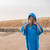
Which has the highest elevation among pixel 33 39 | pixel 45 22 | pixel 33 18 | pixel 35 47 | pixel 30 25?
pixel 33 18

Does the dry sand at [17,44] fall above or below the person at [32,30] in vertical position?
below

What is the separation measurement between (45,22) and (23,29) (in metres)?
25.9

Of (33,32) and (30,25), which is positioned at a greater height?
(30,25)

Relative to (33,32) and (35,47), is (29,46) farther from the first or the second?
(33,32)

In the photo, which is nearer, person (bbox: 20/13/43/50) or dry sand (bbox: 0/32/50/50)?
person (bbox: 20/13/43/50)

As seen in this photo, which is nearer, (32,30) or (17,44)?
(32,30)

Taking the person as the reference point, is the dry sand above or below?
below

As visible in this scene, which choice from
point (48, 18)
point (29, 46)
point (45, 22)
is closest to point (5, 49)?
point (29, 46)

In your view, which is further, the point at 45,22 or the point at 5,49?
the point at 45,22

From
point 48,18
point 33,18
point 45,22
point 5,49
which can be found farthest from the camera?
point 48,18

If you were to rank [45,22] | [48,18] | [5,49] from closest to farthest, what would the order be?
[5,49]
[45,22]
[48,18]

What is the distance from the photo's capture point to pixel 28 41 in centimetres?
247

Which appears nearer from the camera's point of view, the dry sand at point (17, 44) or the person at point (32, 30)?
the person at point (32, 30)

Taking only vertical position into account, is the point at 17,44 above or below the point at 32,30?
below
